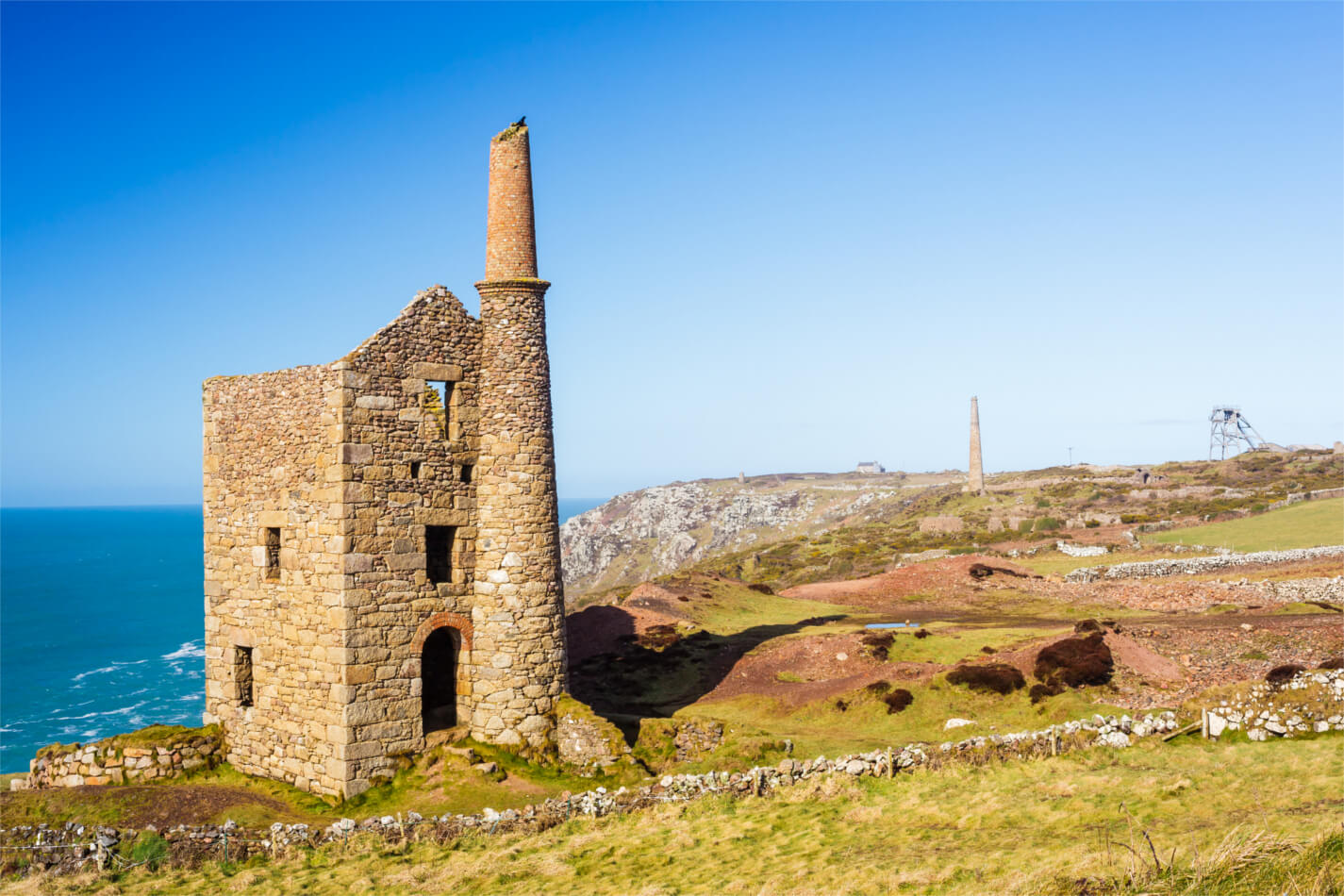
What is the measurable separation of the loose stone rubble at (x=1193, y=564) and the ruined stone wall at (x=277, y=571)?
41778 mm

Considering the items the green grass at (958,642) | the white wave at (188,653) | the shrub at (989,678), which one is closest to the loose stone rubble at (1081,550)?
the green grass at (958,642)

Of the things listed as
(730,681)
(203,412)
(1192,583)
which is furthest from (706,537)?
(203,412)

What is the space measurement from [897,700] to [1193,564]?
99.9 feet

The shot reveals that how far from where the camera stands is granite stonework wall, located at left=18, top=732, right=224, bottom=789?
69.2ft

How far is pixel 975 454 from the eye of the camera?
10050 cm

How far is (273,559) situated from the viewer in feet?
72.8

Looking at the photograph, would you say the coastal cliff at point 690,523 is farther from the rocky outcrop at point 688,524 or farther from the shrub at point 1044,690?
the shrub at point 1044,690

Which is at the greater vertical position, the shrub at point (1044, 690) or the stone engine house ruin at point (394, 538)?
the stone engine house ruin at point (394, 538)

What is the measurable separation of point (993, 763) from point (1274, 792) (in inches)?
200

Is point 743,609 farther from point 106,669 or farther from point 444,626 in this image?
point 106,669

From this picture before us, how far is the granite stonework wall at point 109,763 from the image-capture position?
21094 mm

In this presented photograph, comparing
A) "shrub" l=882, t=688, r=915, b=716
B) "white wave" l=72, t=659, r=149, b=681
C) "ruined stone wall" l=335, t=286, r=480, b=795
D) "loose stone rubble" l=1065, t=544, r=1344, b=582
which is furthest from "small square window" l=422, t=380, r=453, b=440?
"white wave" l=72, t=659, r=149, b=681

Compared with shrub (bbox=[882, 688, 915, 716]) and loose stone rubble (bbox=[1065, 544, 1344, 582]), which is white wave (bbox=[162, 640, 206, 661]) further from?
shrub (bbox=[882, 688, 915, 716])

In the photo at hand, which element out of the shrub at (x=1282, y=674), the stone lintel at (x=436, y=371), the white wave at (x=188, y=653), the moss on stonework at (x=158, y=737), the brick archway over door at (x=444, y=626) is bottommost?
the white wave at (x=188, y=653)
